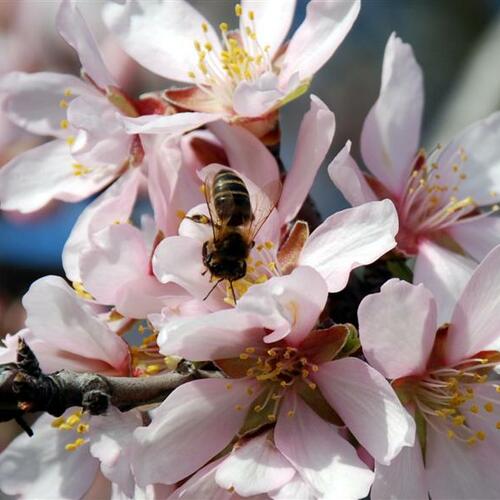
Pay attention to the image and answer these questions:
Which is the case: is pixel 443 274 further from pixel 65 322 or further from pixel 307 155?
pixel 65 322

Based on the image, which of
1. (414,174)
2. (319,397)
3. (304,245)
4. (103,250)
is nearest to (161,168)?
(103,250)

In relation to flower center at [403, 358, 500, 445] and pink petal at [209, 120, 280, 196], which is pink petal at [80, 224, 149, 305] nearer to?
pink petal at [209, 120, 280, 196]

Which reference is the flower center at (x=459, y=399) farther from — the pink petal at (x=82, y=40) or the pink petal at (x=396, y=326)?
the pink petal at (x=82, y=40)

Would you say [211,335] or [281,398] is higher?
[211,335]

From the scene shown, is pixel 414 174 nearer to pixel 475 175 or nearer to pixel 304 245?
pixel 475 175

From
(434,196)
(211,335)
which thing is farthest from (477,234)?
(211,335)

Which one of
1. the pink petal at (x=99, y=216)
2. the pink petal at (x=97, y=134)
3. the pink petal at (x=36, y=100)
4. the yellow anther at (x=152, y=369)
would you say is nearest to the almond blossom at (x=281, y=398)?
the yellow anther at (x=152, y=369)
